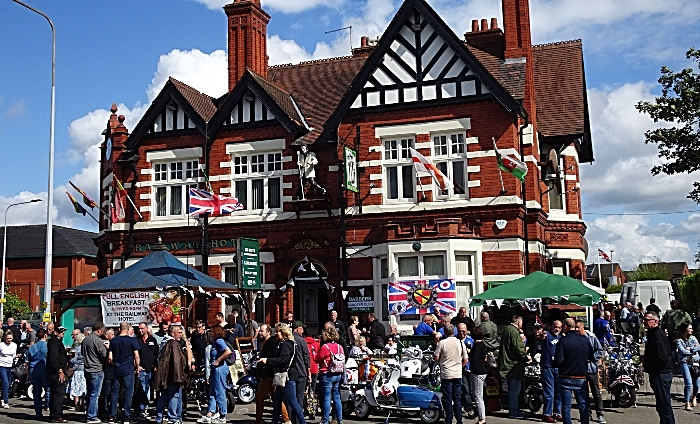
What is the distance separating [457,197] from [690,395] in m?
9.39

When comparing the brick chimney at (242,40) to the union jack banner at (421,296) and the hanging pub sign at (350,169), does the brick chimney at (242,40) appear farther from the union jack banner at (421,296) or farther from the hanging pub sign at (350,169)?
the union jack banner at (421,296)

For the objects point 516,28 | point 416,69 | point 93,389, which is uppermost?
point 516,28

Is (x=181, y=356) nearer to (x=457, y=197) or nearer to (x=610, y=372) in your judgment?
(x=610, y=372)

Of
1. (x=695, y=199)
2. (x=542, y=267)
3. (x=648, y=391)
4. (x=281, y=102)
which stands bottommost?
(x=648, y=391)

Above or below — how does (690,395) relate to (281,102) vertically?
below

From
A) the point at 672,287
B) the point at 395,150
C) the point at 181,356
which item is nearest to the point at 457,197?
the point at 395,150

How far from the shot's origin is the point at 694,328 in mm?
18344

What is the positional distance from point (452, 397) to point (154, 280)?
8685 millimetres

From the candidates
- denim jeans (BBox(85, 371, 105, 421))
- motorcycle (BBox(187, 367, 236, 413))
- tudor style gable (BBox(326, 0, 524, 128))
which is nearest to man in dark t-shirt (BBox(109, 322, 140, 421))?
denim jeans (BBox(85, 371, 105, 421))

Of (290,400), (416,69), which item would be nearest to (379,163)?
(416,69)

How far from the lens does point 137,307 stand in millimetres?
18109

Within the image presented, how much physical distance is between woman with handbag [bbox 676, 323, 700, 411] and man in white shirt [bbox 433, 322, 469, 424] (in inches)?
211

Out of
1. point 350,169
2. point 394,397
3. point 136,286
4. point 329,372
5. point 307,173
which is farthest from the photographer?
point 307,173

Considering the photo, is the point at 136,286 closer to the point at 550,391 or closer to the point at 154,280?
the point at 154,280
